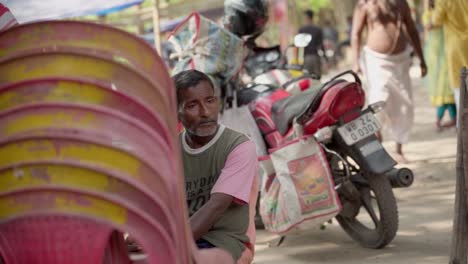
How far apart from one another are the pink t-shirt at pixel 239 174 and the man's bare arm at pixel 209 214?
0.09ft

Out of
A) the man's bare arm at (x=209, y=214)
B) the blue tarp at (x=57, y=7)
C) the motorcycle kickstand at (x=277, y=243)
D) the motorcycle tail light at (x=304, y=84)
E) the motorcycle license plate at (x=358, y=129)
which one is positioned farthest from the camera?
the blue tarp at (x=57, y=7)

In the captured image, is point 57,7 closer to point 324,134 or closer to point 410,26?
point 410,26

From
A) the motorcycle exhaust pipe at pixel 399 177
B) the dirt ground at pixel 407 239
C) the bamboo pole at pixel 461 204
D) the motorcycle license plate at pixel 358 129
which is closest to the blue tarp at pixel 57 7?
the dirt ground at pixel 407 239

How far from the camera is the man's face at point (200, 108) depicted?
11.0 ft

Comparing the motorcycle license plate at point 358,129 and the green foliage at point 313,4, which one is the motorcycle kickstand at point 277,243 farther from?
the green foliage at point 313,4

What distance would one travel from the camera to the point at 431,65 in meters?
10.1

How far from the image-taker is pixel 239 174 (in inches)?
126

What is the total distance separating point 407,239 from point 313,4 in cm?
3905

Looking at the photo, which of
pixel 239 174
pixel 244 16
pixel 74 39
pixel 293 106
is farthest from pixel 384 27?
pixel 74 39

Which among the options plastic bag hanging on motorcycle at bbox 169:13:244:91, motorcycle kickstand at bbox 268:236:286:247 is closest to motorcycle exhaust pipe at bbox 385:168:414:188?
motorcycle kickstand at bbox 268:236:286:247

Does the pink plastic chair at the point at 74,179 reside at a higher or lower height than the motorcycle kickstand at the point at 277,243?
lower

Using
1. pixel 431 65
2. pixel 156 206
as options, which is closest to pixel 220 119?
pixel 156 206

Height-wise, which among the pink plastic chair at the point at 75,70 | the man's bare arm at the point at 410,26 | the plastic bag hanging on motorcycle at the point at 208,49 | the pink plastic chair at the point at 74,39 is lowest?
the pink plastic chair at the point at 75,70

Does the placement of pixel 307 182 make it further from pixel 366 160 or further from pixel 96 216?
pixel 96 216
